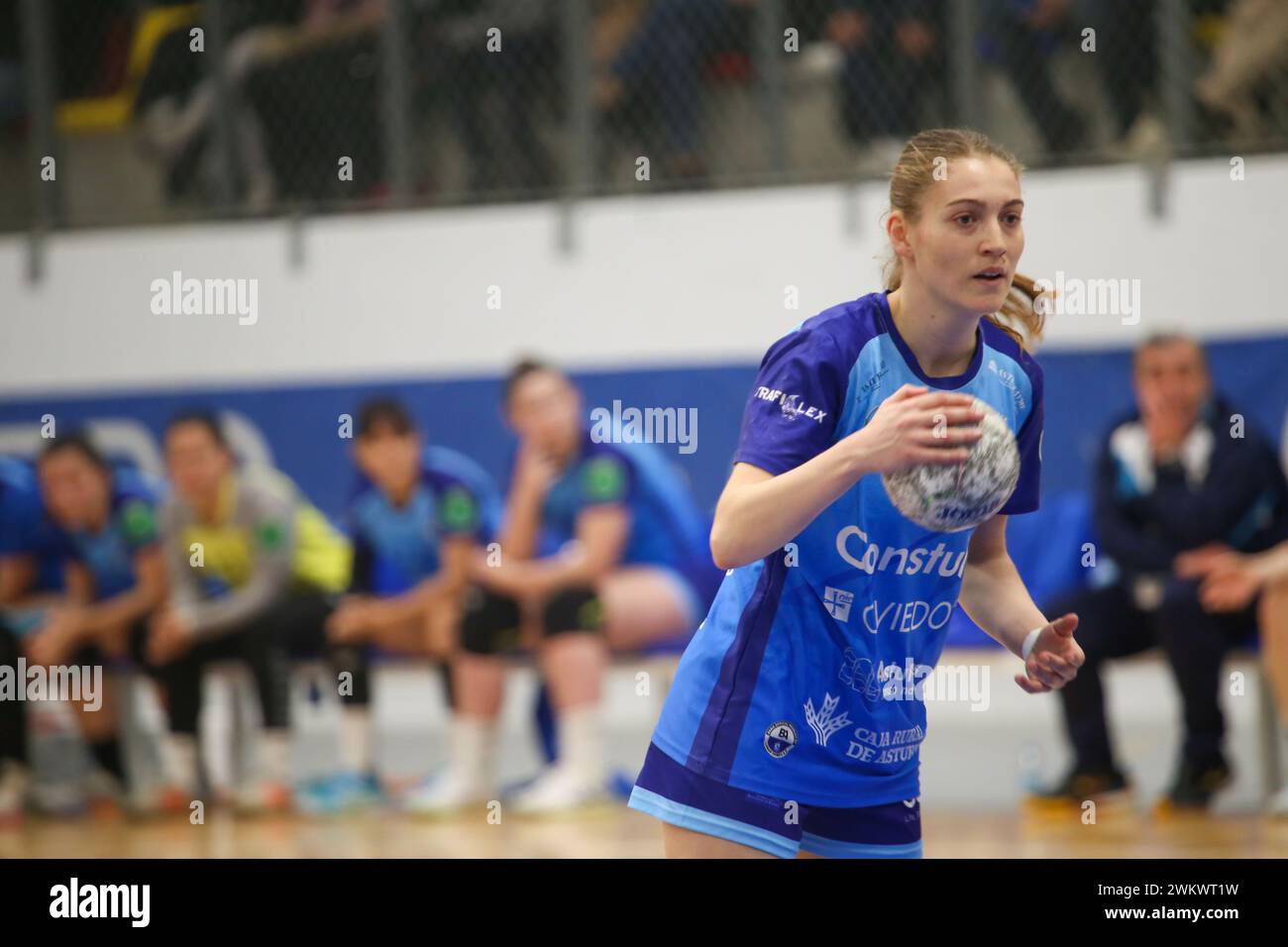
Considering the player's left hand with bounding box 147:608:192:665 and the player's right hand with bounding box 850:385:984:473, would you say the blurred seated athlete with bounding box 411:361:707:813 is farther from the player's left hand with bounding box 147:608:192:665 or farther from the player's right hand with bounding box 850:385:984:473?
the player's right hand with bounding box 850:385:984:473

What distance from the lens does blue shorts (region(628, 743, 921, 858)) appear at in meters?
2.74

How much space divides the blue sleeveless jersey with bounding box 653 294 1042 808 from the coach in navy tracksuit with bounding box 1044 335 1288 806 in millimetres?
3516

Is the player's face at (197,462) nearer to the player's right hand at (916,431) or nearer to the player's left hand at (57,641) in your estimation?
the player's left hand at (57,641)

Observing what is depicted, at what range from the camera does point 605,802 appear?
675cm

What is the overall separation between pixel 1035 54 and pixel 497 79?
2.59 meters

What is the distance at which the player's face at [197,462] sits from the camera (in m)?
7.37

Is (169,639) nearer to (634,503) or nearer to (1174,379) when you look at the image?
(634,503)

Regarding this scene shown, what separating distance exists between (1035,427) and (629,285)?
16.7ft

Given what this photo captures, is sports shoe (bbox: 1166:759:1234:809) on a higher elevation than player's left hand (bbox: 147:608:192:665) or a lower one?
lower

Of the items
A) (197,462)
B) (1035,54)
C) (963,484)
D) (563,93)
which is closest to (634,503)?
(197,462)

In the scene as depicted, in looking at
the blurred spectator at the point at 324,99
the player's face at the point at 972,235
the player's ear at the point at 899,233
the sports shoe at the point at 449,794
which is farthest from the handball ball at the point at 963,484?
the blurred spectator at the point at 324,99

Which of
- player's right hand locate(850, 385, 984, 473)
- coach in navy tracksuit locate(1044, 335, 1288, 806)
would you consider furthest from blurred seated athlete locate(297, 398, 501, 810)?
player's right hand locate(850, 385, 984, 473)

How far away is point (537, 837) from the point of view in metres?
6.24

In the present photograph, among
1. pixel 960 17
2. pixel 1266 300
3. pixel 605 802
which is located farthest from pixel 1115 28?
pixel 605 802
